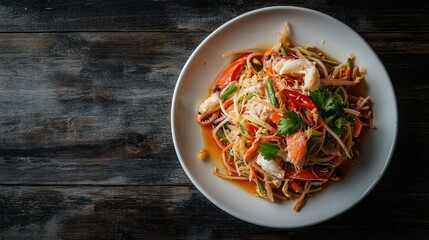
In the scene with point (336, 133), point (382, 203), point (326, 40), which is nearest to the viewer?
point (336, 133)

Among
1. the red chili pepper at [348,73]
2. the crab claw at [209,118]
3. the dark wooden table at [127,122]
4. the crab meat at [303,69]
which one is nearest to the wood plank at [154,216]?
the dark wooden table at [127,122]

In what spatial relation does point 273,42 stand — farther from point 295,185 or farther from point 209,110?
point 295,185

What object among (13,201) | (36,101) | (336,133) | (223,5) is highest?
(223,5)

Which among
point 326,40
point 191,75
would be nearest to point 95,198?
point 191,75

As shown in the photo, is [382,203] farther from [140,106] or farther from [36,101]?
[36,101]

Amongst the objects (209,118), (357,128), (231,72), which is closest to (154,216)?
(209,118)

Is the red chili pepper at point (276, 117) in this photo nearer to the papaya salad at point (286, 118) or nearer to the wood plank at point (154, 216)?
the papaya salad at point (286, 118)

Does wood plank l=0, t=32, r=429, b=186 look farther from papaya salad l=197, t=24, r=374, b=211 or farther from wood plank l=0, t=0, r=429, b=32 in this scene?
papaya salad l=197, t=24, r=374, b=211
